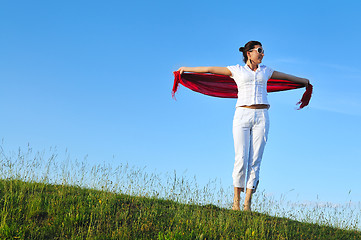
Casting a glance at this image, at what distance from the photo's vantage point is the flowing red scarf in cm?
972

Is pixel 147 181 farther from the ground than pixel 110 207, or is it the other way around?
pixel 147 181

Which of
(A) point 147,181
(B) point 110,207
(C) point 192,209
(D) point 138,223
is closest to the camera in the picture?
(D) point 138,223

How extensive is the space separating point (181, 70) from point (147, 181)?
2800 mm

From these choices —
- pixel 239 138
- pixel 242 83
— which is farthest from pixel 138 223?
pixel 242 83

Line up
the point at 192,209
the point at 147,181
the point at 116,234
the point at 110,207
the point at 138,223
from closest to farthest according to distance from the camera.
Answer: the point at 116,234 → the point at 138,223 → the point at 110,207 → the point at 192,209 → the point at 147,181

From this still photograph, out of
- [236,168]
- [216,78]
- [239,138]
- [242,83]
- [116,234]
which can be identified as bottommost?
[116,234]

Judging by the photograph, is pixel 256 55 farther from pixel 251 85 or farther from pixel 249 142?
pixel 249 142

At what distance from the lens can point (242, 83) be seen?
322 inches

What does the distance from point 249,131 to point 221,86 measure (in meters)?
2.28

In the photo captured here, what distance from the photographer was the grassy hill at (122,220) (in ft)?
21.8

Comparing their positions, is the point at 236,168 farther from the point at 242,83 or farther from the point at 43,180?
the point at 43,180

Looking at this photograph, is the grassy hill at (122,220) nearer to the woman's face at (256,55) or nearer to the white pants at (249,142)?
the white pants at (249,142)

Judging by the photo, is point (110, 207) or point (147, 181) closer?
point (110, 207)

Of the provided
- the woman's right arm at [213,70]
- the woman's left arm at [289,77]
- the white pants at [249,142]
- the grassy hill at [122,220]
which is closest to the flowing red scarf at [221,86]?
the woman's left arm at [289,77]
